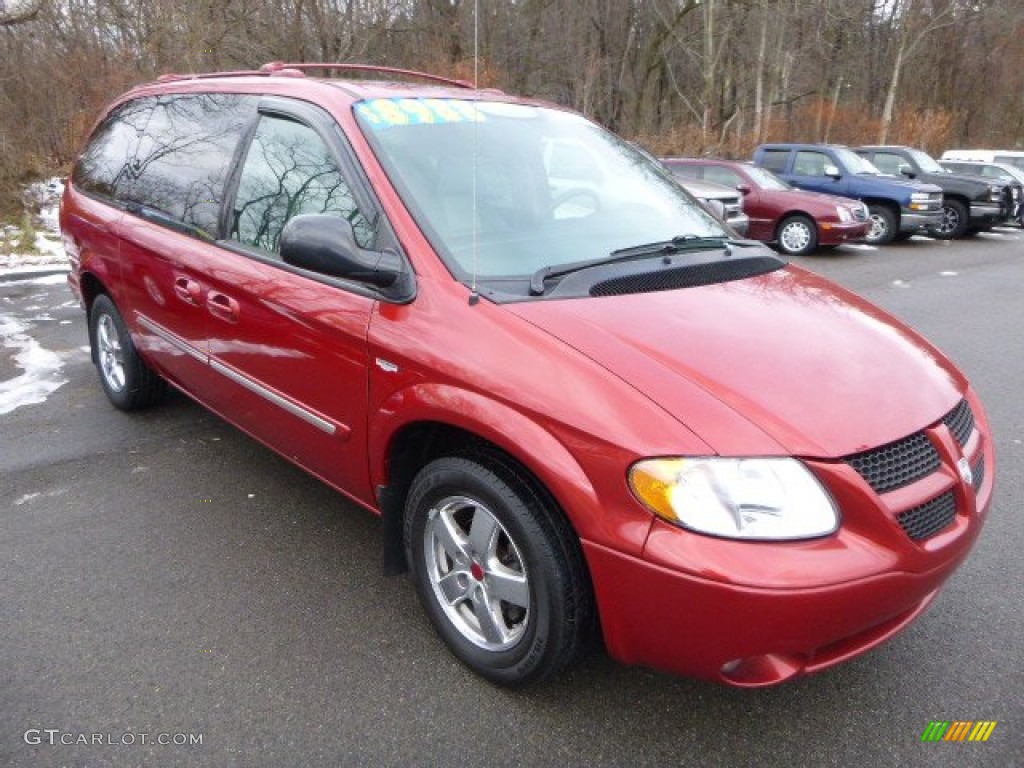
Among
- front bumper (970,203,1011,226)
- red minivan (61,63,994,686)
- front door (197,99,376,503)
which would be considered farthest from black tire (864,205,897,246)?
front door (197,99,376,503)

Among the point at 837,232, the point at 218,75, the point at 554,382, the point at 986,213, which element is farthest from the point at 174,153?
the point at 986,213

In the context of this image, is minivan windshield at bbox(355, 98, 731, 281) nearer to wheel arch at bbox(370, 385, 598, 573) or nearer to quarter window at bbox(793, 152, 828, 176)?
Answer: wheel arch at bbox(370, 385, 598, 573)

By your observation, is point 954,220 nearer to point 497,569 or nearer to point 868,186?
point 868,186

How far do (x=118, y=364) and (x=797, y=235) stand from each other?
428 inches

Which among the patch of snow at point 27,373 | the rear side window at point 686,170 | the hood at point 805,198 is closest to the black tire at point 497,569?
the patch of snow at point 27,373

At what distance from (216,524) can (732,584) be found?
2331 mm

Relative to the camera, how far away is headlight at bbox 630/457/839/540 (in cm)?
183

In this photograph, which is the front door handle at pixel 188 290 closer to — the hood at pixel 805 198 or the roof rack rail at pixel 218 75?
the roof rack rail at pixel 218 75

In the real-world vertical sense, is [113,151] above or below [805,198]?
above

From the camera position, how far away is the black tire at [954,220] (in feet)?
49.4

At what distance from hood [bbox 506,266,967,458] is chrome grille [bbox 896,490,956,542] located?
0.20 metres

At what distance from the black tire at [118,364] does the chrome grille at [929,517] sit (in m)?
3.79

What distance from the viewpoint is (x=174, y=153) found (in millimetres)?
3641

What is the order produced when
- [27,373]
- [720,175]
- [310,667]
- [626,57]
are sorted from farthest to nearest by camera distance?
[626,57]
[720,175]
[27,373]
[310,667]
